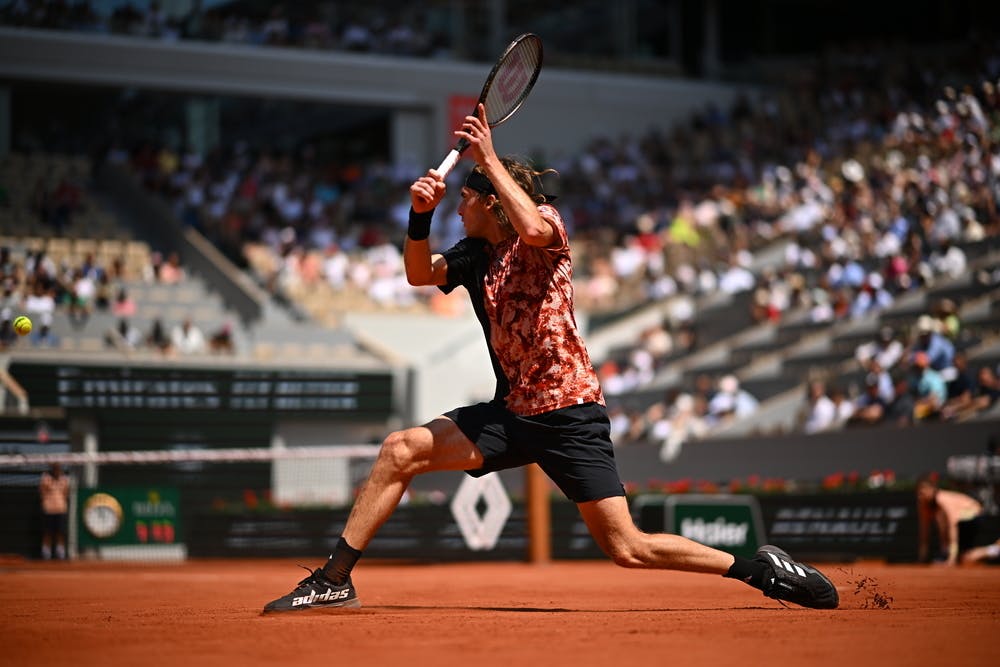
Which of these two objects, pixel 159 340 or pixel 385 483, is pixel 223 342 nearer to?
pixel 159 340

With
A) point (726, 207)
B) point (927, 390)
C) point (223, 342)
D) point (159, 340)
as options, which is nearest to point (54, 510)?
point (159, 340)

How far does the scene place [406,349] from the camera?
100ft

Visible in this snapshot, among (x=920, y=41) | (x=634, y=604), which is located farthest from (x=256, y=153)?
(x=634, y=604)

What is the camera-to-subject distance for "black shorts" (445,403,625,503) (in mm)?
7406

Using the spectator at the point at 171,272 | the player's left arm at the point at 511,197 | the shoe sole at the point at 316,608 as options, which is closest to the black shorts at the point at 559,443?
the player's left arm at the point at 511,197

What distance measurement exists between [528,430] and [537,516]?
464 inches

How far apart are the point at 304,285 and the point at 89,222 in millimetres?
4505

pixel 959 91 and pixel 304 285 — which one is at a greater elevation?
pixel 959 91

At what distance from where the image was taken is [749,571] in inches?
299

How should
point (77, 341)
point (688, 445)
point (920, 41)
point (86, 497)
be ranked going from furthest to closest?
1. point (920, 41)
2. point (77, 341)
3. point (688, 445)
4. point (86, 497)

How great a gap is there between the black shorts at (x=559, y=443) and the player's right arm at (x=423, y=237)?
70cm

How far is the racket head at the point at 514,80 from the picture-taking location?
7969 millimetres

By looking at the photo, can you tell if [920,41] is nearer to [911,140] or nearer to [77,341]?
[911,140]

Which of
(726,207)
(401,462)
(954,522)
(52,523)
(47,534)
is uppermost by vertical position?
(726,207)
